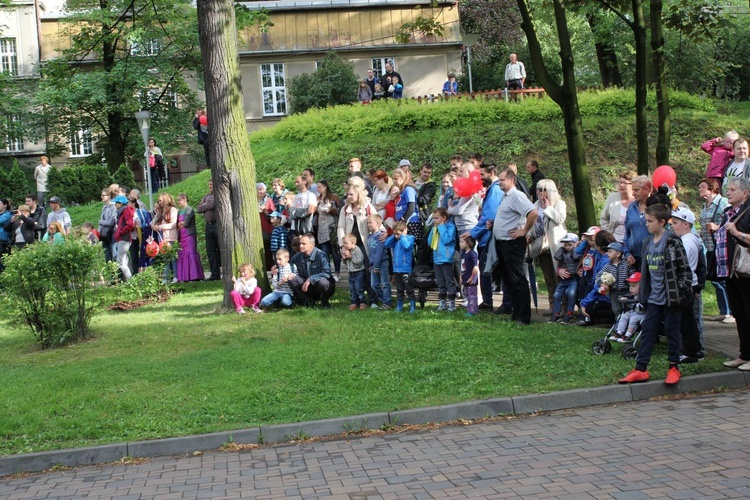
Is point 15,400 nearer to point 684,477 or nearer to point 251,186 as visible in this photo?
point 251,186

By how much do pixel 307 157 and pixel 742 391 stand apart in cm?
1724

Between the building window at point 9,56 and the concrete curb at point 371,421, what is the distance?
4180cm

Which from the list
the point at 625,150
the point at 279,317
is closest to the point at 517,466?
the point at 279,317

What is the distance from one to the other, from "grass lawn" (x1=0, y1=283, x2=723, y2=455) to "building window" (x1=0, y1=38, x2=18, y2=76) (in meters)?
36.6

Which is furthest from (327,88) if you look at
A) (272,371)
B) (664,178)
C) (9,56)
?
(272,371)

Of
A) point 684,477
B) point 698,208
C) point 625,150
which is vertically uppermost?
point 625,150

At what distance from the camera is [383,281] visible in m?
14.1

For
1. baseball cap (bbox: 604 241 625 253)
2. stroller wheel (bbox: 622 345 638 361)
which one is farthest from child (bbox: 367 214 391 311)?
stroller wheel (bbox: 622 345 638 361)

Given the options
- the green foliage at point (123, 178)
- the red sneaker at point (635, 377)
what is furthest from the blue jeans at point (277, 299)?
the green foliage at point (123, 178)

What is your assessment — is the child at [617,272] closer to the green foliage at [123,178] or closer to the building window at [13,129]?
the green foliage at [123,178]

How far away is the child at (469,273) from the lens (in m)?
13.0

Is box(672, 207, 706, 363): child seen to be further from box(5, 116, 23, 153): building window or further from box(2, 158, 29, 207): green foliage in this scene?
box(5, 116, 23, 153): building window

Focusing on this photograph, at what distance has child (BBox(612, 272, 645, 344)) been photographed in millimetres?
10719

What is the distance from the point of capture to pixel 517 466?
717 centimetres
